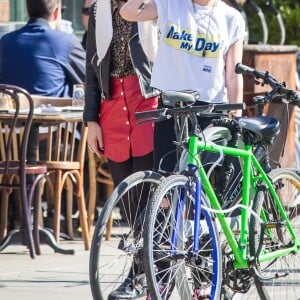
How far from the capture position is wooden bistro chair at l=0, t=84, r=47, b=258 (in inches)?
297

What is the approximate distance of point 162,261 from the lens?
4816 mm

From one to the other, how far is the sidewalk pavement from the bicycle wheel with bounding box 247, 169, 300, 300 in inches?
48.5

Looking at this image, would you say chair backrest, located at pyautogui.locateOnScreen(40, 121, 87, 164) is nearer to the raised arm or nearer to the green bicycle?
the raised arm

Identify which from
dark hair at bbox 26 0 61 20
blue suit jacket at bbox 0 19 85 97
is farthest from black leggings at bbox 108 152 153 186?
dark hair at bbox 26 0 61 20

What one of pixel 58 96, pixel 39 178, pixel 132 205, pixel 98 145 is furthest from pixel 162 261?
pixel 58 96

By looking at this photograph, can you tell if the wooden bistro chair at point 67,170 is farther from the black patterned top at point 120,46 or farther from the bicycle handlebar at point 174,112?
the bicycle handlebar at point 174,112

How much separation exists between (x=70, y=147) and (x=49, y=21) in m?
1.18

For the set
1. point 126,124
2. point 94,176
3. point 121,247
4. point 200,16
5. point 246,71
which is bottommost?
point 94,176

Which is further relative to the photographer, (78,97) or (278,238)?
(78,97)

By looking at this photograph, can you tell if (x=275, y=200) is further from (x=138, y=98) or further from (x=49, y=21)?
(x=49, y=21)

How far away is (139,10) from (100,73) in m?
0.57

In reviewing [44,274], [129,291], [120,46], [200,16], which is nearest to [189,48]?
[200,16]

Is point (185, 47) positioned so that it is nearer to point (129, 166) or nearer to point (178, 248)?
point (129, 166)

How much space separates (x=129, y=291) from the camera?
4.96 m
